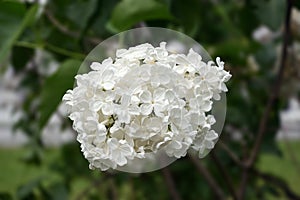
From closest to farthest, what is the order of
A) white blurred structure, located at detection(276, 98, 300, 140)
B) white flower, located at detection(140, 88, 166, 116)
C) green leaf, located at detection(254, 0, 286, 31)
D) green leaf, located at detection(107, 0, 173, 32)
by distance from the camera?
1. white flower, located at detection(140, 88, 166, 116)
2. green leaf, located at detection(107, 0, 173, 32)
3. green leaf, located at detection(254, 0, 286, 31)
4. white blurred structure, located at detection(276, 98, 300, 140)

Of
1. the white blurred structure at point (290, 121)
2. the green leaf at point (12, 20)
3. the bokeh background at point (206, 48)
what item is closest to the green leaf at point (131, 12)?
the bokeh background at point (206, 48)

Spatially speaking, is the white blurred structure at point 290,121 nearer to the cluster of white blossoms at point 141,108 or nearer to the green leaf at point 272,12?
the green leaf at point 272,12

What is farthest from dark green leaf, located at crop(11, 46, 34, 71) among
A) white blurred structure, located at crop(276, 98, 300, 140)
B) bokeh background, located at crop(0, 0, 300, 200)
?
white blurred structure, located at crop(276, 98, 300, 140)

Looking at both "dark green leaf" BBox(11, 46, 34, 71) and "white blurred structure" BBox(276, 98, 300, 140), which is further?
"white blurred structure" BBox(276, 98, 300, 140)

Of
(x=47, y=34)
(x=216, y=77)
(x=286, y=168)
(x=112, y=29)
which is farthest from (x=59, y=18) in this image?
(x=286, y=168)

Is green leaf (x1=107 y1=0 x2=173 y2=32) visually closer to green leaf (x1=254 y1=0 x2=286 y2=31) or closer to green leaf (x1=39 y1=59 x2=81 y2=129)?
green leaf (x1=39 y1=59 x2=81 y2=129)

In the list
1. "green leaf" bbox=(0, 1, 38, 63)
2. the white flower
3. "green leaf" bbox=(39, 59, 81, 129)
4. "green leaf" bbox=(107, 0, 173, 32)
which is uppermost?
"green leaf" bbox=(107, 0, 173, 32)

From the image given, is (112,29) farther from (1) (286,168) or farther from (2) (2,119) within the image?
(2) (2,119)

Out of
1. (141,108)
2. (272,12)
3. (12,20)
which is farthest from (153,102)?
(272,12)

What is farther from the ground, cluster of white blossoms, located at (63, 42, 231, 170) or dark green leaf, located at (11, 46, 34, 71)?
cluster of white blossoms, located at (63, 42, 231, 170)
